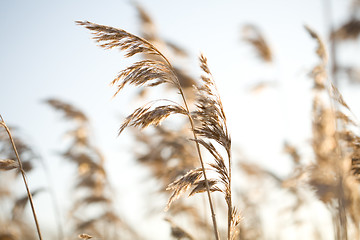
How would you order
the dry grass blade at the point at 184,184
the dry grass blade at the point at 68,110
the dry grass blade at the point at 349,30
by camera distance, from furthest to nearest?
the dry grass blade at the point at 68,110, the dry grass blade at the point at 349,30, the dry grass blade at the point at 184,184

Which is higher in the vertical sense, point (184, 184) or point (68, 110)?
point (68, 110)

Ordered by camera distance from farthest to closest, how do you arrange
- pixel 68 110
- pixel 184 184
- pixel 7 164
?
pixel 68 110 → pixel 7 164 → pixel 184 184

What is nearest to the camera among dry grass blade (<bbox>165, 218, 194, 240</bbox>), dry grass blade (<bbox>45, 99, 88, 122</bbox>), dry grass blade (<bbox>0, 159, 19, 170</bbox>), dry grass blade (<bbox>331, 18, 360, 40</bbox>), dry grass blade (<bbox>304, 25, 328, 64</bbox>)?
dry grass blade (<bbox>0, 159, 19, 170</bbox>)

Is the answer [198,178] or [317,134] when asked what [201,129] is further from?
[317,134]

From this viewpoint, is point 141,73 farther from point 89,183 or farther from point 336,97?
point 89,183

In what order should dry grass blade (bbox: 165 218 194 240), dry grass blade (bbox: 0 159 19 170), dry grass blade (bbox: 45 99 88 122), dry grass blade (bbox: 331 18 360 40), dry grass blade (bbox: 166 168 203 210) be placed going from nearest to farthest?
dry grass blade (bbox: 166 168 203 210), dry grass blade (bbox: 0 159 19 170), dry grass blade (bbox: 165 218 194 240), dry grass blade (bbox: 331 18 360 40), dry grass blade (bbox: 45 99 88 122)

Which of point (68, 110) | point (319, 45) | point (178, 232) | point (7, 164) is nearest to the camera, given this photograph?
point (7, 164)

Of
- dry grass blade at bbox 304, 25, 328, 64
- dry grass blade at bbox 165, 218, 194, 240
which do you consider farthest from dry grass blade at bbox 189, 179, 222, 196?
dry grass blade at bbox 304, 25, 328, 64

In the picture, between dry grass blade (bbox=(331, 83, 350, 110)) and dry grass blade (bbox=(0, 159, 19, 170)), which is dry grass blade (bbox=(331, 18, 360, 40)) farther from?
dry grass blade (bbox=(0, 159, 19, 170))

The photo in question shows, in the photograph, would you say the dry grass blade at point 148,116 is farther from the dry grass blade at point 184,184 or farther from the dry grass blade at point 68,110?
the dry grass blade at point 68,110

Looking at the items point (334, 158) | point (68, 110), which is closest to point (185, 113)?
point (334, 158)

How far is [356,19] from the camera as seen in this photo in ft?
13.7

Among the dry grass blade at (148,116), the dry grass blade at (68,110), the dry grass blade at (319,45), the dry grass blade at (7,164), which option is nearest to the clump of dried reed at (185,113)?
the dry grass blade at (148,116)

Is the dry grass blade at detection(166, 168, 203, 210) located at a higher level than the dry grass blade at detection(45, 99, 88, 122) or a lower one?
lower
